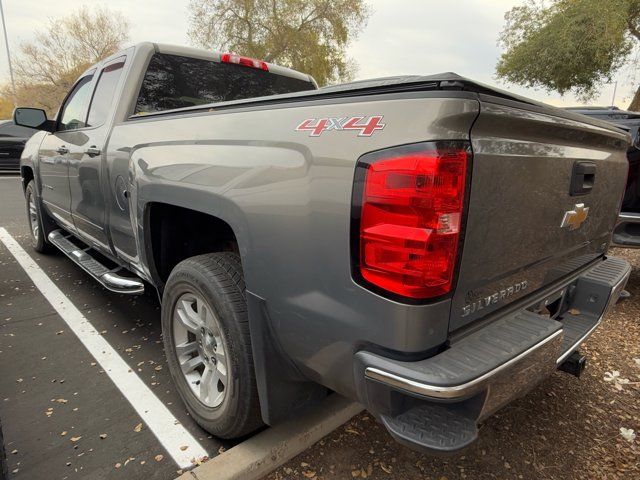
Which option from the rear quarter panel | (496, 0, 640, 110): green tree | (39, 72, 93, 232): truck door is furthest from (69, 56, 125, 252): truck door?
(496, 0, 640, 110): green tree

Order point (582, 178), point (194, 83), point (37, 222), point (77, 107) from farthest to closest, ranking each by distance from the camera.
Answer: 1. point (37, 222)
2. point (77, 107)
3. point (194, 83)
4. point (582, 178)

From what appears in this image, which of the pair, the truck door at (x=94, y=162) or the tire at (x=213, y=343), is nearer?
the tire at (x=213, y=343)

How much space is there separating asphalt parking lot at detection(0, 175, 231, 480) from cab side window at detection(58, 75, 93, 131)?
5.27 feet

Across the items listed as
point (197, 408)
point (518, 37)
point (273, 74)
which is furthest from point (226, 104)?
point (518, 37)

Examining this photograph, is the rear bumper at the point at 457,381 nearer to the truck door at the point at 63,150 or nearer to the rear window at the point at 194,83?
the rear window at the point at 194,83

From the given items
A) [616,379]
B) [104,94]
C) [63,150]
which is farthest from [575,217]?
[63,150]

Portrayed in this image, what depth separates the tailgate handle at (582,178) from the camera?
1839mm

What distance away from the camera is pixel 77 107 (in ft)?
12.8

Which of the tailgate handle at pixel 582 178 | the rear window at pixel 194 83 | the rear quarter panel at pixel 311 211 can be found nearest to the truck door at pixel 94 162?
the rear window at pixel 194 83

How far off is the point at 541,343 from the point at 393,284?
24.7 inches

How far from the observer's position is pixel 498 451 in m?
2.16

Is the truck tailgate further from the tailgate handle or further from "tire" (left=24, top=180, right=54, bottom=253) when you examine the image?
"tire" (left=24, top=180, right=54, bottom=253)

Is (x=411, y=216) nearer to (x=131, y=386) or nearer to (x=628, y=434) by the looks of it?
(x=628, y=434)

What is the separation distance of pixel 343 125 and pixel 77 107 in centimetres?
351
